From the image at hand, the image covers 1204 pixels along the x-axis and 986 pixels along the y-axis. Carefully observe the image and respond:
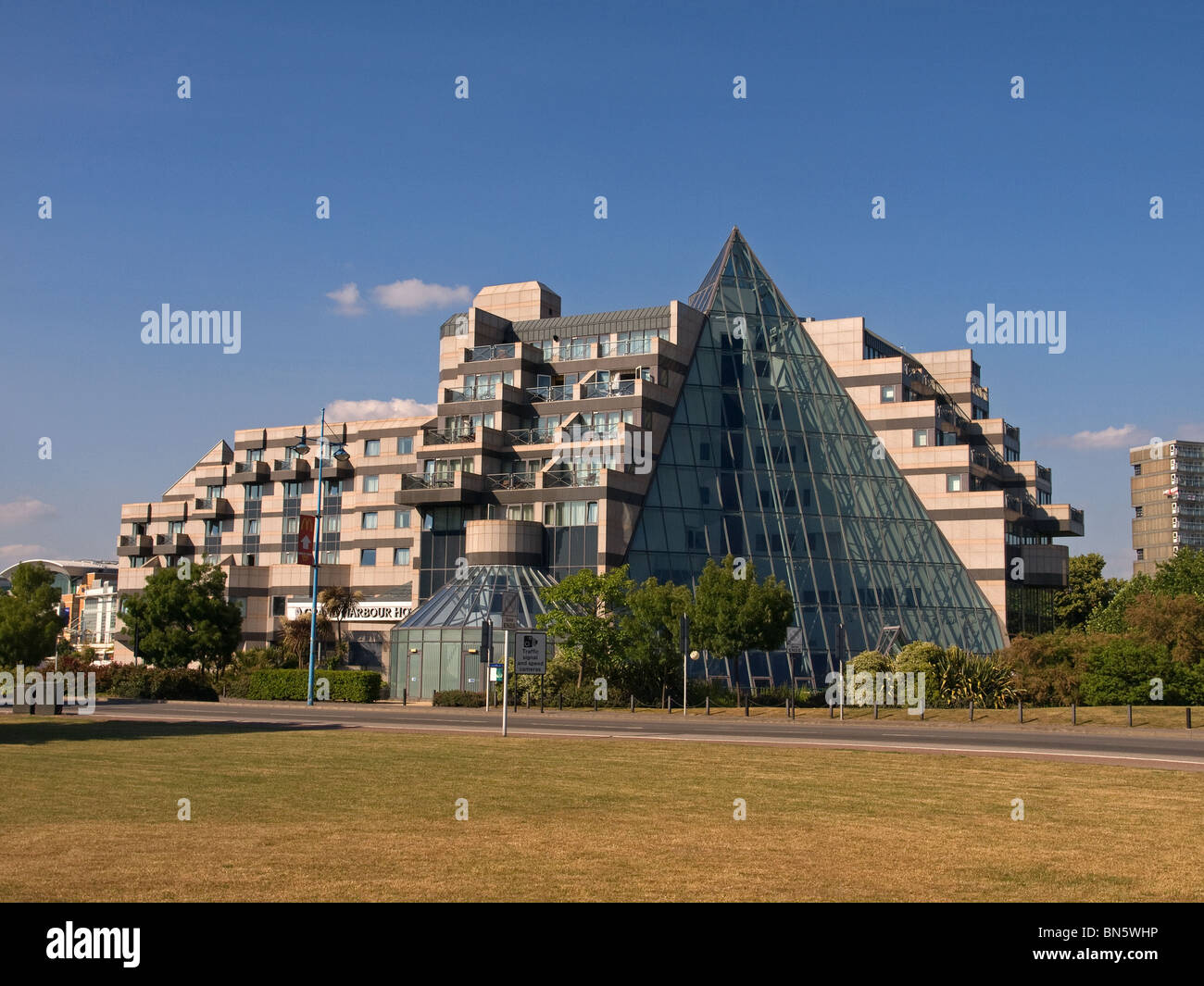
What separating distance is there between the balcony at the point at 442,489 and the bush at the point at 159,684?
63.8 feet

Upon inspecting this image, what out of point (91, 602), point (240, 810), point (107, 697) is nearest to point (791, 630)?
point (107, 697)

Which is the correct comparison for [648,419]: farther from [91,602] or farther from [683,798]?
[91,602]

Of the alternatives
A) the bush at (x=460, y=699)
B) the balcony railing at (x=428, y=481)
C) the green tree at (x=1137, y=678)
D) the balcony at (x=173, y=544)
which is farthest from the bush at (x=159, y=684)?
the green tree at (x=1137, y=678)

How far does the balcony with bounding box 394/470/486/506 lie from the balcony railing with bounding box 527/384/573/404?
7.51 meters

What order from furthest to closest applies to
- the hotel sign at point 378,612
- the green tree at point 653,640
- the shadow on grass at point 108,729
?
the hotel sign at point 378,612 < the green tree at point 653,640 < the shadow on grass at point 108,729

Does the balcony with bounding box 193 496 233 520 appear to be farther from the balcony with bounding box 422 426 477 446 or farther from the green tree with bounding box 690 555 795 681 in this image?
the green tree with bounding box 690 555 795 681

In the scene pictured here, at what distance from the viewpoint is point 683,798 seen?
20.3m

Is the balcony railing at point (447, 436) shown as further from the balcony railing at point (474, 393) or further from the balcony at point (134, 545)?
the balcony at point (134, 545)

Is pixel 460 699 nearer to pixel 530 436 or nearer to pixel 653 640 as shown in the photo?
pixel 653 640

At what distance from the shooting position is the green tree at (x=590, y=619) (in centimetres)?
6075

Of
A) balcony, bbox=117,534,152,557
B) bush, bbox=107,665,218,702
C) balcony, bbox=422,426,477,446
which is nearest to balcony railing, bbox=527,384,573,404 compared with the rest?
balcony, bbox=422,426,477,446

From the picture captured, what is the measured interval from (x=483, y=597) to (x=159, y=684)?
1830 centimetres

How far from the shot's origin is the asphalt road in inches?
1286
